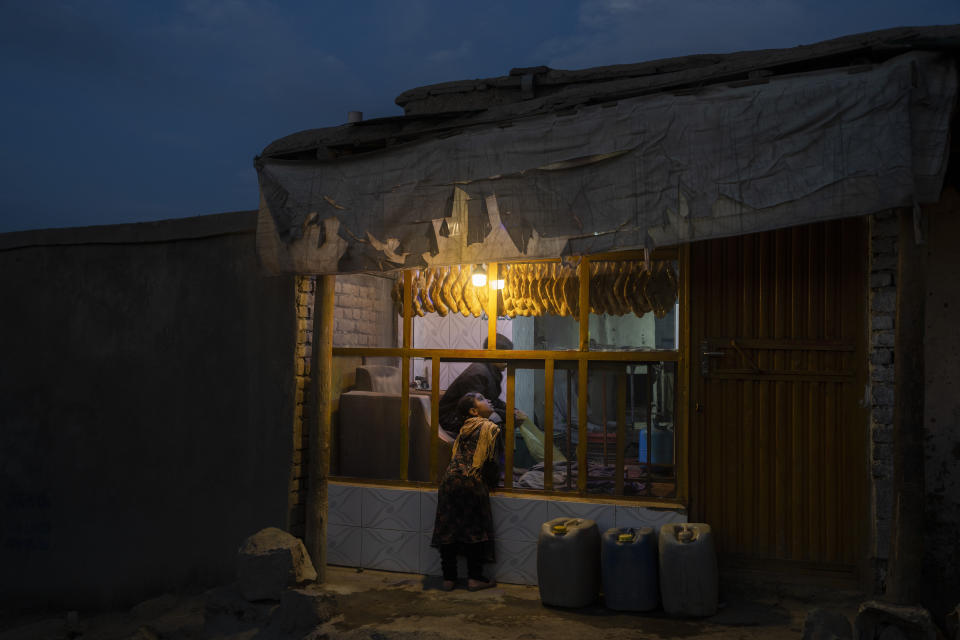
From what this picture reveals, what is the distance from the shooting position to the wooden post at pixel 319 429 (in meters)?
6.66

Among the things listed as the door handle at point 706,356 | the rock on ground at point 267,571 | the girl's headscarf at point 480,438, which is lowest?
the rock on ground at point 267,571

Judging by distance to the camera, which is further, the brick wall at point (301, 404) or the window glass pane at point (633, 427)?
the brick wall at point (301, 404)

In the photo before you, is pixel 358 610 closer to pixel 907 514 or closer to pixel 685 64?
pixel 907 514

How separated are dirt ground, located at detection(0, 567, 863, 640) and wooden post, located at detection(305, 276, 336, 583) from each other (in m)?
0.41

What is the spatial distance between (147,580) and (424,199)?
542 cm

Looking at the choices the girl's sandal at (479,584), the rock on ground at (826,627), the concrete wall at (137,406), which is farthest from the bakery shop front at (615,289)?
the rock on ground at (826,627)

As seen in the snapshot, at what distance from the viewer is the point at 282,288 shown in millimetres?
7379

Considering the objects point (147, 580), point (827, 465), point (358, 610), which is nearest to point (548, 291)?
point (827, 465)

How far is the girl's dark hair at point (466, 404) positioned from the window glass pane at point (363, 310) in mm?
992

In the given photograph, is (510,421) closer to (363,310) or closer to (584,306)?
(584,306)

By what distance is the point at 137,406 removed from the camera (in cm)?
825

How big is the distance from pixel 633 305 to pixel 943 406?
2430 millimetres

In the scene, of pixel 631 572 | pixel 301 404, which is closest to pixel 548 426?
pixel 631 572

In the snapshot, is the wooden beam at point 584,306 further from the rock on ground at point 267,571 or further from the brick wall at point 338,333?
the rock on ground at point 267,571
